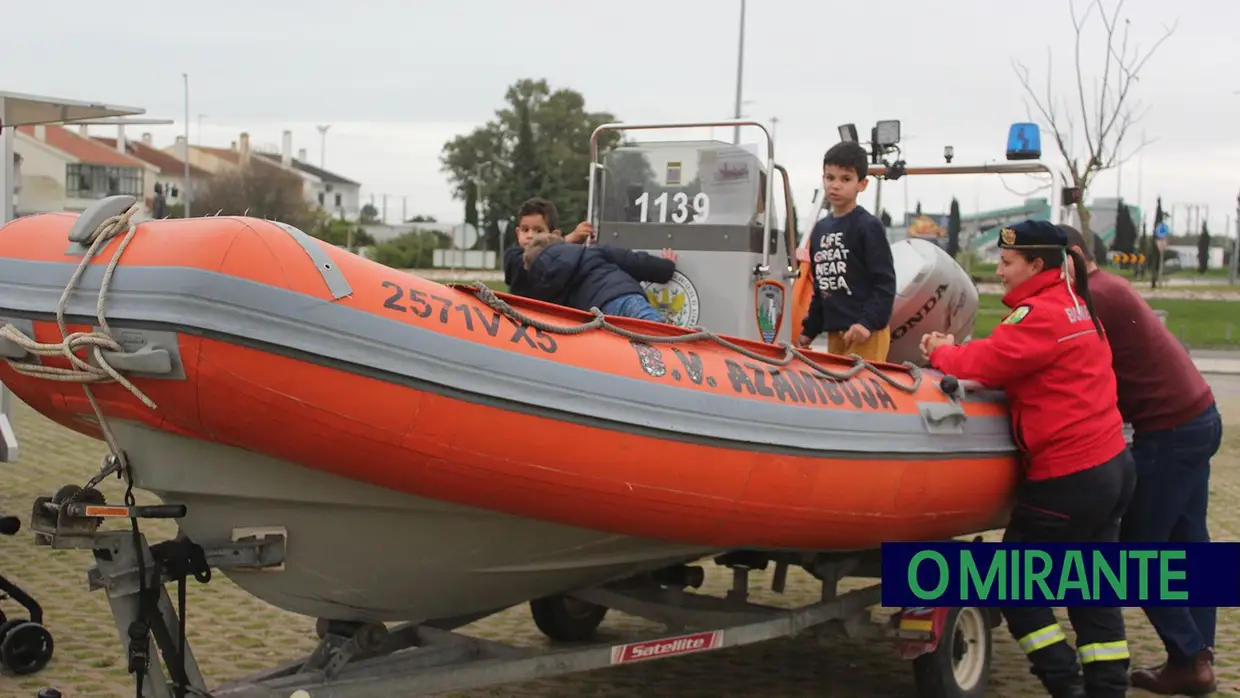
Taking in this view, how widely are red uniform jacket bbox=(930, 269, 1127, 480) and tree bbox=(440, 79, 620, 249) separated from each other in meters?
47.9

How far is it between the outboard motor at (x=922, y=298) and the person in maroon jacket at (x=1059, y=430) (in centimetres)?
187

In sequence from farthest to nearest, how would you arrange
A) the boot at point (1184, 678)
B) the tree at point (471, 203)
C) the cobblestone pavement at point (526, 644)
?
the tree at point (471, 203) → the boot at point (1184, 678) → the cobblestone pavement at point (526, 644)

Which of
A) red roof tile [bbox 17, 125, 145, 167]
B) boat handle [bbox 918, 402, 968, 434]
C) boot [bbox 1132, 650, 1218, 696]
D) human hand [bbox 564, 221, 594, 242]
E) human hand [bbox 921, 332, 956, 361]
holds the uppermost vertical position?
red roof tile [bbox 17, 125, 145, 167]

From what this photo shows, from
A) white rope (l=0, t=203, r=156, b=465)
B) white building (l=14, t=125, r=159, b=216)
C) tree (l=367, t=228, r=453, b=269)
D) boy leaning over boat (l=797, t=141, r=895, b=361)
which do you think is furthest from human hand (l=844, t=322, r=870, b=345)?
white building (l=14, t=125, r=159, b=216)

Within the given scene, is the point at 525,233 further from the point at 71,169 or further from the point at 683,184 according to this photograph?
the point at 71,169

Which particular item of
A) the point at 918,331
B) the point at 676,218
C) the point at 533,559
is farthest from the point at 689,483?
the point at 918,331

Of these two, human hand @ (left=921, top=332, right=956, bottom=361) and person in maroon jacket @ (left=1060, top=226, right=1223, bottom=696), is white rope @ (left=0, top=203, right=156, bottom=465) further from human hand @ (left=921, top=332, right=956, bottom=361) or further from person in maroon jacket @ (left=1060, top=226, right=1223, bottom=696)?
person in maroon jacket @ (left=1060, top=226, right=1223, bottom=696)

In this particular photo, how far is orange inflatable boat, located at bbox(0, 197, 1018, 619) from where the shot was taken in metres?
3.27

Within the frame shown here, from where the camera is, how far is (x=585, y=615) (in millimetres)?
5805

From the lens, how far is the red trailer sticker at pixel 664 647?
4.19 m

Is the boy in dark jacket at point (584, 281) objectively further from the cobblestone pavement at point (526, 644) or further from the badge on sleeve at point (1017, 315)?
the cobblestone pavement at point (526, 644)

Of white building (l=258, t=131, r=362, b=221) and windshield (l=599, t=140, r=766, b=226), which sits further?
white building (l=258, t=131, r=362, b=221)

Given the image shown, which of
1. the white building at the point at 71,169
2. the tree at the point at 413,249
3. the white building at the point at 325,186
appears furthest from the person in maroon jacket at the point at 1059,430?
the white building at the point at 325,186

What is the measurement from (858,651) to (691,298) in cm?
173
